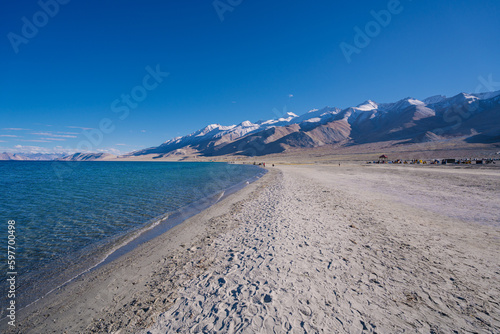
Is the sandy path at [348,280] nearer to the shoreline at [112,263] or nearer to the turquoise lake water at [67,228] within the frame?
the shoreline at [112,263]

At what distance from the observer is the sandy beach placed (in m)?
4.46

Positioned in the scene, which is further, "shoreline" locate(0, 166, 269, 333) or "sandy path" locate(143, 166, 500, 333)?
"shoreline" locate(0, 166, 269, 333)

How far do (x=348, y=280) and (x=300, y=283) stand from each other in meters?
1.45

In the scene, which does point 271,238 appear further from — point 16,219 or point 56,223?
point 16,219

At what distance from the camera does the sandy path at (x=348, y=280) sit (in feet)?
14.4

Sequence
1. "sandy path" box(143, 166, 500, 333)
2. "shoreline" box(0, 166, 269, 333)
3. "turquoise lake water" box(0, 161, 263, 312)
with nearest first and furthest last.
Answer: "sandy path" box(143, 166, 500, 333) → "shoreline" box(0, 166, 269, 333) → "turquoise lake water" box(0, 161, 263, 312)

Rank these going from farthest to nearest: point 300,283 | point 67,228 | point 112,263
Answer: point 67,228 < point 112,263 < point 300,283

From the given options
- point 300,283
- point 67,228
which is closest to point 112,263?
point 67,228

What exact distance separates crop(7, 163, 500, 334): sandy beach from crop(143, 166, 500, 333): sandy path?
0.03 m

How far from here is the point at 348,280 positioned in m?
5.78

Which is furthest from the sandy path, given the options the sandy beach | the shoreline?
the shoreline

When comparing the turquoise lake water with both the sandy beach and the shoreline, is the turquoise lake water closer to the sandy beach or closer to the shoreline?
the shoreline

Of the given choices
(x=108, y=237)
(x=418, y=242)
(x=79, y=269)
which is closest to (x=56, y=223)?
(x=108, y=237)

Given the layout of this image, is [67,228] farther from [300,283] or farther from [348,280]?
[348,280]
